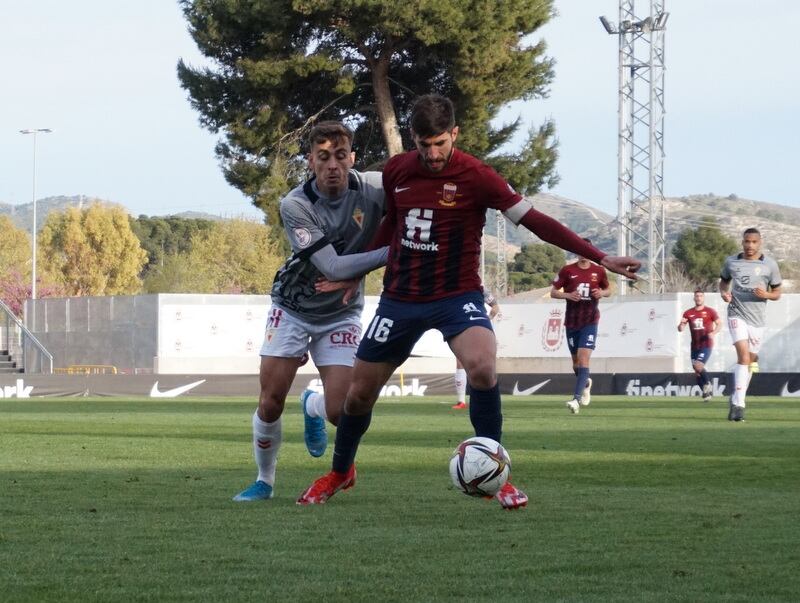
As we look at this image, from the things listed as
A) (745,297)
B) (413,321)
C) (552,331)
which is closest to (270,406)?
(413,321)

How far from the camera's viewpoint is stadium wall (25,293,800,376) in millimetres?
35625

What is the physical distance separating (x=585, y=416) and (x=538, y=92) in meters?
23.9

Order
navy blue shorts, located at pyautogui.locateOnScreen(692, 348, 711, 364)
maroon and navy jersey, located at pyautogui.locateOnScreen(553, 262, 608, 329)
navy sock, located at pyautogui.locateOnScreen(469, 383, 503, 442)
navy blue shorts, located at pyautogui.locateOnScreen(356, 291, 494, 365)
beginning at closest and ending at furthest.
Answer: navy blue shorts, located at pyautogui.locateOnScreen(356, 291, 494, 365) < navy sock, located at pyautogui.locateOnScreen(469, 383, 503, 442) < maroon and navy jersey, located at pyautogui.locateOnScreen(553, 262, 608, 329) < navy blue shorts, located at pyautogui.locateOnScreen(692, 348, 711, 364)

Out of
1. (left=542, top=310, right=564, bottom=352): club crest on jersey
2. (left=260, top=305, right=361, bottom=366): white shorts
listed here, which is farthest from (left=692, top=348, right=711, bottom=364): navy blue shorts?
(left=260, top=305, right=361, bottom=366): white shorts

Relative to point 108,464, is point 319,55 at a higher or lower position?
higher

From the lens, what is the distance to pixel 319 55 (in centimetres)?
3819

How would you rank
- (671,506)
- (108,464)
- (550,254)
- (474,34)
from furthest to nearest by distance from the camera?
(550,254), (474,34), (108,464), (671,506)

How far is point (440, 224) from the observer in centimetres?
682

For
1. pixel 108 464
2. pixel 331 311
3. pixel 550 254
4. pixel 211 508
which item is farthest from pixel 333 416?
pixel 550 254

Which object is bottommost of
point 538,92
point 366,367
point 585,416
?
point 585,416

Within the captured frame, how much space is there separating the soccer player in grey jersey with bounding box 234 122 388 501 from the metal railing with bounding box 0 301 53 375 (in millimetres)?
36318

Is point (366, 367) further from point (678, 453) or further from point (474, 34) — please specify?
point (474, 34)

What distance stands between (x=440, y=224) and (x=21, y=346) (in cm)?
3884

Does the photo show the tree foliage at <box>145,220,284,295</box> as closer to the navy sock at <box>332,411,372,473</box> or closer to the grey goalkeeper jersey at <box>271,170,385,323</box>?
the grey goalkeeper jersey at <box>271,170,385,323</box>
